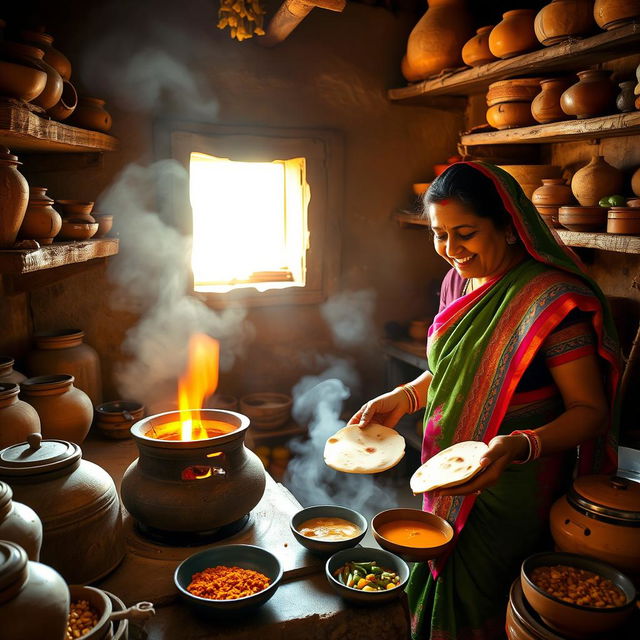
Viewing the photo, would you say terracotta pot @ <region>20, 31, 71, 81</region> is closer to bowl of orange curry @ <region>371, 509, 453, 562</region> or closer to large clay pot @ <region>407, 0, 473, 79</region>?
large clay pot @ <region>407, 0, 473, 79</region>

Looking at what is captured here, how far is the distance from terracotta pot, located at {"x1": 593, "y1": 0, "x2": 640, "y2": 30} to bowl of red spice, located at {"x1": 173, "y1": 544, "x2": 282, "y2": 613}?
2.82 meters

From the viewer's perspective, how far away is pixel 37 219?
8.01 ft

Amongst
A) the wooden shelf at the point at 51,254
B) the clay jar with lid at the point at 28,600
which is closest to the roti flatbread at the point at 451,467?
the clay jar with lid at the point at 28,600

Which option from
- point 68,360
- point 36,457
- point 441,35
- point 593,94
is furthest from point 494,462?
point 441,35

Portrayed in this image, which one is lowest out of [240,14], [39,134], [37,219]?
[37,219]

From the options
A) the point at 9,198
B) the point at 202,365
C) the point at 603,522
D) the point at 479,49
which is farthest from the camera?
the point at 202,365

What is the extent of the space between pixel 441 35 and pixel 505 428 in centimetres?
311

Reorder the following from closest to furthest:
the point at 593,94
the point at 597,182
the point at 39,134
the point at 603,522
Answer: the point at 603,522 → the point at 39,134 → the point at 593,94 → the point at 597,182

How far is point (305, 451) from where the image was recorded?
14.6 feet

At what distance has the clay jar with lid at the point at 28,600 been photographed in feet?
3.74

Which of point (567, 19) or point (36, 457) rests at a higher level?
point (567, 19)

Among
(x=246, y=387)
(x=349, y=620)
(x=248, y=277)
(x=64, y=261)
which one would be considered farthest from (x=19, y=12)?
(x=349, y=620)

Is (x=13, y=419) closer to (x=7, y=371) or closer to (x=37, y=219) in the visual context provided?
(x=7, y=371)

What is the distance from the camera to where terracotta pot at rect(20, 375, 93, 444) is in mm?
2832
